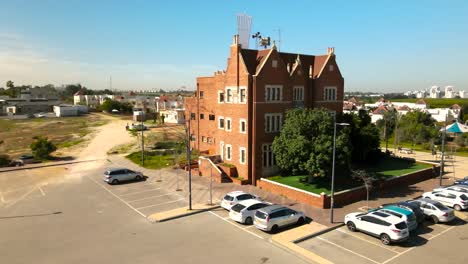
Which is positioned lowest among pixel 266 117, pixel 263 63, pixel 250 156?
pixel 250 156

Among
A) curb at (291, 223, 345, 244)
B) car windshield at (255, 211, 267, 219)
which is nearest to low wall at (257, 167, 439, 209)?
curb at (291, 223, 345, 244)

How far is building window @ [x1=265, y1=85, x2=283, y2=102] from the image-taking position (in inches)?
1348

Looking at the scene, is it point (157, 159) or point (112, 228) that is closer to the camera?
point (112, 228)

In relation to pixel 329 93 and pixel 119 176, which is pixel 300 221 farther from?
pixel 329 93

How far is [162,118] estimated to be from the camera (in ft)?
342

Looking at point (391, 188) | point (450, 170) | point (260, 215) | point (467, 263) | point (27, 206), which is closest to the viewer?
point (467, 263)

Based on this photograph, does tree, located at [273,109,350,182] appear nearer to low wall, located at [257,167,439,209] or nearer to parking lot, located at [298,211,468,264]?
low wall, located at [257,167,439,209]

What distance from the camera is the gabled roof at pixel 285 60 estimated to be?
115 feet

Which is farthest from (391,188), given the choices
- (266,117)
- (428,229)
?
(266,117)

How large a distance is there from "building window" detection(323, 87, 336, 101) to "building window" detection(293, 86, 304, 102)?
3.80 m

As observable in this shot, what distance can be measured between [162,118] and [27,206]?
7666cm

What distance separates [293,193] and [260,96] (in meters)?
10.2

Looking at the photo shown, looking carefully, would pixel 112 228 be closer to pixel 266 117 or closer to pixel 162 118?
pixel 266 117

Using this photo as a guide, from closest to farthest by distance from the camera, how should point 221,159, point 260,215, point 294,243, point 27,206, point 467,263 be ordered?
point 467,263 → point 294,243 → point 260,215 → point 27,206 → point 221,159
